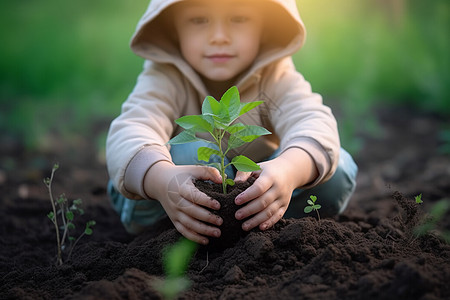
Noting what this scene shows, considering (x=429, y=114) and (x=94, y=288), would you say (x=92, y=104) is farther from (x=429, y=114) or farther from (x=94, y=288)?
(x=94, y=288)

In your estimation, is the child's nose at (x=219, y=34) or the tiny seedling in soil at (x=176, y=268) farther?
the child's nose at (x=219, y=34)

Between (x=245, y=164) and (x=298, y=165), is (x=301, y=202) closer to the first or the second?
(x=298, y=165)

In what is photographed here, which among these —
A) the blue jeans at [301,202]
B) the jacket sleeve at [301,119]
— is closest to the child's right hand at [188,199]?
Answer: the jacket sleeve at [301,119]

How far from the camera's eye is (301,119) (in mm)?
2367

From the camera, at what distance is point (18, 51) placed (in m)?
6.00

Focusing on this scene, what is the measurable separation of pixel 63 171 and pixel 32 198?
0.72m

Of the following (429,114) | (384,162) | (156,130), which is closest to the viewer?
(156,130)

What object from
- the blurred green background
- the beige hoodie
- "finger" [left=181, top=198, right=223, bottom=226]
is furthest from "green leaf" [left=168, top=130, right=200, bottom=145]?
the blurred green background

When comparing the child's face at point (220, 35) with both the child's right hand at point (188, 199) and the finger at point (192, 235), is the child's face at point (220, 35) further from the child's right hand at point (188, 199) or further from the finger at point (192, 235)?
the finger at point (192, 235)

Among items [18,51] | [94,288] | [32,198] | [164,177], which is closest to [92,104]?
[18,51]

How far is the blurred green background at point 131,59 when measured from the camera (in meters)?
5.12

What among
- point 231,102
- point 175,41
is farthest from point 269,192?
point 175,41

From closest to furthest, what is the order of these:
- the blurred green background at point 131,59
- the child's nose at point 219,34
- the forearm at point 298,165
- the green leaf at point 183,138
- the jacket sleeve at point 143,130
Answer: the green leaf at point 183,138 < the forearm at point 298,165 < the jacket sleeve at point 143,130 < the child's nose at point 219,34 < the blurred green background at point 131,59

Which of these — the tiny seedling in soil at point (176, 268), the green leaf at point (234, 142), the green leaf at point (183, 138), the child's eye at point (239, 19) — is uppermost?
the child's eye at point (239, 19)
